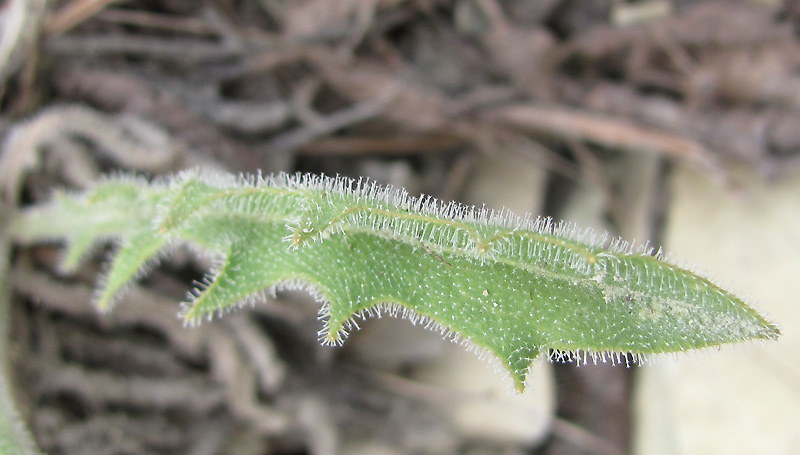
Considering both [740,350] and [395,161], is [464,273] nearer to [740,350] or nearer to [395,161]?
[395,161]

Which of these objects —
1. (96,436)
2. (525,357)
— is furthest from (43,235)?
(525,357)

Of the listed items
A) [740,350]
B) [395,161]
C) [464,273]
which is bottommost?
[464,273]

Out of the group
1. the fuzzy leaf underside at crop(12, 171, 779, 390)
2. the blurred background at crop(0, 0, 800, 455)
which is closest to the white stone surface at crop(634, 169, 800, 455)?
the blurred background at crop(0, 0, 800, 455)

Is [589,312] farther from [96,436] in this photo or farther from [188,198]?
[96,436]

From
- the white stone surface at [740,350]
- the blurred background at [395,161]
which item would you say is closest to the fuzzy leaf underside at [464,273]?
the blurred background at [395,161]

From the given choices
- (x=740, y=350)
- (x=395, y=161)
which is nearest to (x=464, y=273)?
(x=395, y=161)
